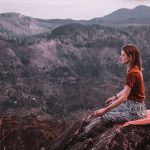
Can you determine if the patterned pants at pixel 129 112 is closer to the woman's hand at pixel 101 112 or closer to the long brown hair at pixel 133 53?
the woman's hand at pixel 101 112

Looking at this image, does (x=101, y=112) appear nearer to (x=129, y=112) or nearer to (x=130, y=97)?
(x=129, y=112)

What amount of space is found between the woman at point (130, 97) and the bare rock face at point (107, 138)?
419mm

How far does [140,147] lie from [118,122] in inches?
52.4

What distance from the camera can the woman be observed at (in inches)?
485

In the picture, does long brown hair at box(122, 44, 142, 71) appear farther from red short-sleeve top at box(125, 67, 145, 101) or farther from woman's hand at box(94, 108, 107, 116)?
woman's hand at box(94, 108, 107, 116)

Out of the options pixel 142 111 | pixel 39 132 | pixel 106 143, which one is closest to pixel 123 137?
pixel 106 143

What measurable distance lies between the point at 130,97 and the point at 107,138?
1.64 meters

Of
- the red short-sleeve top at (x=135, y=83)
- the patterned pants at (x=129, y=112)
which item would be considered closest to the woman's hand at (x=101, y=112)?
the patterned pants at (x=129, y=112)

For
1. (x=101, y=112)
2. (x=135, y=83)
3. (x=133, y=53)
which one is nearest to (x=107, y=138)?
(x=101, y=112)

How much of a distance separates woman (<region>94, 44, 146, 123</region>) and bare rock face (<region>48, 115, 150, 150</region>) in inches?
16.5

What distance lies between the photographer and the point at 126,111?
42.6 feet

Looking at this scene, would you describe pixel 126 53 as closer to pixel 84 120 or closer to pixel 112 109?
pixel 112 109

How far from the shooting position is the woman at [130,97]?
485 inches

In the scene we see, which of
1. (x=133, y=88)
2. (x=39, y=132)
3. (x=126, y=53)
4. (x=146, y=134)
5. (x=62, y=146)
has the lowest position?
(x=39, y=132)
